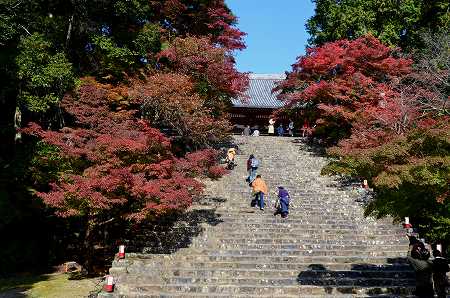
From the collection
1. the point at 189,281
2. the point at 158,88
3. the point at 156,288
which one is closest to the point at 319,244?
the point at 189,281

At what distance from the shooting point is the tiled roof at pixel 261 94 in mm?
34250

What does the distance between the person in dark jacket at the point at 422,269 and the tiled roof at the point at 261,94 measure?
24.2 metres

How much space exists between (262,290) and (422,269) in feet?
12.5

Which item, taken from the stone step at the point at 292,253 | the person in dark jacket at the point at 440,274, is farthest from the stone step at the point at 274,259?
the person in dark jacket at the point at 440,274

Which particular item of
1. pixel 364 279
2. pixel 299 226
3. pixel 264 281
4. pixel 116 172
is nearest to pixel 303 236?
pixel 299 226

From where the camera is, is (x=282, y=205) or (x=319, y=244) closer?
(x=319, y=244)

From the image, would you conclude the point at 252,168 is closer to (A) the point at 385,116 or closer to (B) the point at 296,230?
(B) the point at 296,230

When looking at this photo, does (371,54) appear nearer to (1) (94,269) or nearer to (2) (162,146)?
(2) (162,146)

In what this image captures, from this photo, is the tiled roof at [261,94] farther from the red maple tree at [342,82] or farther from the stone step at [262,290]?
the stone step at [262,290]

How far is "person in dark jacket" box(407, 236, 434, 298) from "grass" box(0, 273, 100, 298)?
7.79 metres

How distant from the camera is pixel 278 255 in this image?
500 inches

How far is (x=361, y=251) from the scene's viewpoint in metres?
13.1

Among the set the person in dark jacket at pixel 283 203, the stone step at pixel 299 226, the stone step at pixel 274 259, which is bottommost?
the stone step at pixel 274 259

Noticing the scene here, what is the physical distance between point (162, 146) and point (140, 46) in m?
6.55
